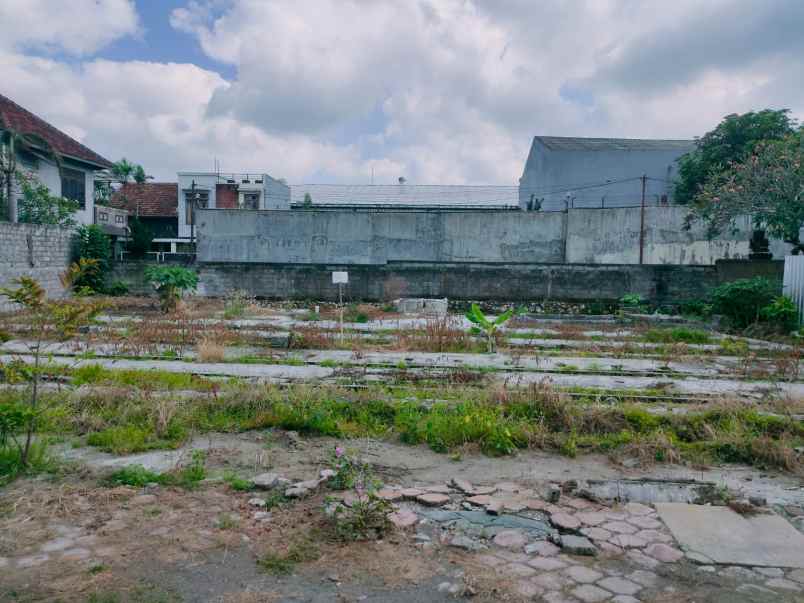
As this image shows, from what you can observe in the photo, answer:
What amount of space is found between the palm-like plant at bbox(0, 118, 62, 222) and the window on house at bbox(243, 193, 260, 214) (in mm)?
14407

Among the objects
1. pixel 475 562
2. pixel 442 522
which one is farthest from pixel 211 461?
pixel 475 562

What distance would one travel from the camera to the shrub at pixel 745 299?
52.9 feet

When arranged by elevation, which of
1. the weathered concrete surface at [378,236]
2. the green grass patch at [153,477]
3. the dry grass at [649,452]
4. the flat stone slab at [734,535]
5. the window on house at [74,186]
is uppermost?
the window on house at [74,186]

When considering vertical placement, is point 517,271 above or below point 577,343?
above

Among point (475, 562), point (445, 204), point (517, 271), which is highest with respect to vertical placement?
point (445, 204)

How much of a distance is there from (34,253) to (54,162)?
713cm

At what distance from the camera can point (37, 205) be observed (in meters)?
23.0

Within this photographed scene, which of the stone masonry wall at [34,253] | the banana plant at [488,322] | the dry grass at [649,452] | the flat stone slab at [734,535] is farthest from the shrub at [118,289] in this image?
the flat stone slab at [734,535]

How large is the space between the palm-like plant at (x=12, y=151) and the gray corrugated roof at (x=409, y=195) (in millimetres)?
17576

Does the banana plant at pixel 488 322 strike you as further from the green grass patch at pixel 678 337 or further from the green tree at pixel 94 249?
the green tree at pixel 94 249

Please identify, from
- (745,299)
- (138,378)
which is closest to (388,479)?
(138,378)

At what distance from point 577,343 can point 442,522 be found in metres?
9.47

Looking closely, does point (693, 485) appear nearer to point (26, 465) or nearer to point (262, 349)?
point (26, 465)

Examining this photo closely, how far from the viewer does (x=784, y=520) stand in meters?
4.57
